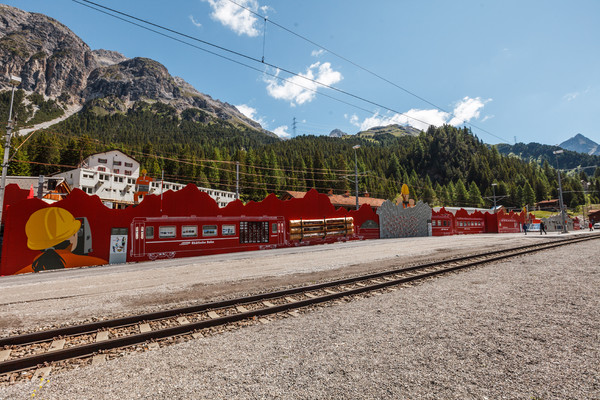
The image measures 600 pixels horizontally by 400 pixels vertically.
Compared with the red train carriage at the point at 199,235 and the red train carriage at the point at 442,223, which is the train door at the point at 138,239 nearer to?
the red train carriage at the point at 199,235

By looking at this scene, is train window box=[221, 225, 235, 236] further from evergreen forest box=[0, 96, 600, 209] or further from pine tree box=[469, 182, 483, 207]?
pine tree box=[469, 182, 483, 207]

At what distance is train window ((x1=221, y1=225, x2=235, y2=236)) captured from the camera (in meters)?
21.7

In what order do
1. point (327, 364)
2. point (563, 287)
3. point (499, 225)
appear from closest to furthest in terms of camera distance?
point (327, 364) < point (563, 287) < point (499, 225)

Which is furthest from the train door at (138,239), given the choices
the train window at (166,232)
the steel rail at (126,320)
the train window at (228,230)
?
the steel rail at (126,320)

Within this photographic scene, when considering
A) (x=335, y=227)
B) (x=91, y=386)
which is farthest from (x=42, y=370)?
(x=335, y=227)

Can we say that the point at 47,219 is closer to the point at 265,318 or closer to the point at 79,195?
the point at 79,195

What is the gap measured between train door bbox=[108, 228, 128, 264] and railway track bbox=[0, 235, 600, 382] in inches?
516

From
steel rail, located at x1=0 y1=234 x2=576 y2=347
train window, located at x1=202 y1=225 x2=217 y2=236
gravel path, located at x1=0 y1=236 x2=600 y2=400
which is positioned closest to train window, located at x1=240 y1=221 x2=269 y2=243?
train window, located at x1=202 y1=225 x2=217 y2=236

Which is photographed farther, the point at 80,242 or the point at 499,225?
the point at 499,225

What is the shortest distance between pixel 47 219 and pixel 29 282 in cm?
460

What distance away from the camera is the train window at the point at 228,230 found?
21.7m

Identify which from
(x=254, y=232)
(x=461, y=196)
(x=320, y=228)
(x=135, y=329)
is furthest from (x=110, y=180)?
(x=461, y=196)

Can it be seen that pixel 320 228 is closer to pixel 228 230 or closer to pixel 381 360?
pixel 228 230

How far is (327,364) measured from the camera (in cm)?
457
